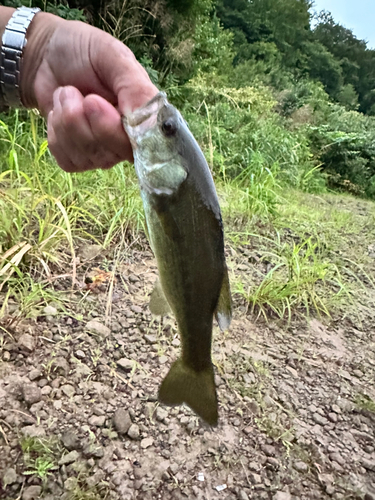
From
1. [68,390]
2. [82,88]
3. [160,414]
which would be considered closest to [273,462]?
[160,414]

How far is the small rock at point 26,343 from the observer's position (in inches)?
69.4

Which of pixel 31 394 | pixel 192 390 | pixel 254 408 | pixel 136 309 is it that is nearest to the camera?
pixel 192 390

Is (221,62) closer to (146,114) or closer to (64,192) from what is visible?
(64,192)

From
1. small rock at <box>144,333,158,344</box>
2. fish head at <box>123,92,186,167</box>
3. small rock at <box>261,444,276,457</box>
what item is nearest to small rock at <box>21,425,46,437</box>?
small rock at <box>144,333,158,344</box>

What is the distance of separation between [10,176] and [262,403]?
6.56 feet

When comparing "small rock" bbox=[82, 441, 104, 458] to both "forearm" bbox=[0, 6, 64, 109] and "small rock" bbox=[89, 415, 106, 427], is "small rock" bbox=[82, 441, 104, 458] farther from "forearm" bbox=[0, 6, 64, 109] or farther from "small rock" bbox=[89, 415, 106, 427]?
"forearm" bbox=[0, 6, 64, 109]

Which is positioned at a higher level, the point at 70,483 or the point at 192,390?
the point at 192,390

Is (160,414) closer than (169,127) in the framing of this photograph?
No

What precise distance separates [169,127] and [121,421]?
1198 mm

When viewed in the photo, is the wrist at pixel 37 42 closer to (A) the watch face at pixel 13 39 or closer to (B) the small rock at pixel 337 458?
(A) the watch face at pixel 13 39

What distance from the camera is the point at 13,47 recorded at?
1.38m

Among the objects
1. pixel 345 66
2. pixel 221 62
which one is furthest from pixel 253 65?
pixel 345 66

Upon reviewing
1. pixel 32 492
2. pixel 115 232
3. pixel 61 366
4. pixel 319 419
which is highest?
pixel 115 232

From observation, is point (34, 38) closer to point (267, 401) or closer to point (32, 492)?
point (32, 492)
